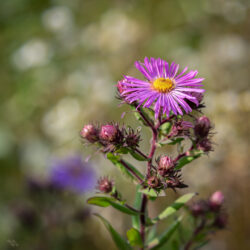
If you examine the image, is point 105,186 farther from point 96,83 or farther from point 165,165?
point 96,83

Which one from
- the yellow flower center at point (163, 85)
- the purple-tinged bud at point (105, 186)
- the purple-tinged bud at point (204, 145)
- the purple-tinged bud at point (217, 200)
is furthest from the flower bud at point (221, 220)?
the yellow flower center at point (163, 85)

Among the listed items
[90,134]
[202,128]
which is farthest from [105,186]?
[202,128]

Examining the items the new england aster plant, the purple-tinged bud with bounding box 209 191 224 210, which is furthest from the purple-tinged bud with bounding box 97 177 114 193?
the purple-tinged bud with bounding box 209 191 224 210

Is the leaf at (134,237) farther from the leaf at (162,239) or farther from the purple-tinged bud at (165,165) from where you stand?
the purple-tinged bud at (165,165)

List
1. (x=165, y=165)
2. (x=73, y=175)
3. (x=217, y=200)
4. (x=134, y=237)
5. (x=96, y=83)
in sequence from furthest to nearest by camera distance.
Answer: (x=96, y=83)
(x=73, y=175)
(x=217, y=200)
(x=134, y=237)
(x=165, y=165)

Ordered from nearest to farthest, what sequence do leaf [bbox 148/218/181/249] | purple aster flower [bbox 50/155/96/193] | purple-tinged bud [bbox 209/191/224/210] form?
leaf [bbox 148/218/181/249] → purple-tinged bud [bbox 209/191/224/210] → purple aster flower [bbox 50/155/96/193]

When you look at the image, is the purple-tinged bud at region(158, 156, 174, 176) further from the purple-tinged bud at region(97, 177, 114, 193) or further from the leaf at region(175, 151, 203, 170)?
the purple-tinged bud at region(97, 177, 114, 193)
